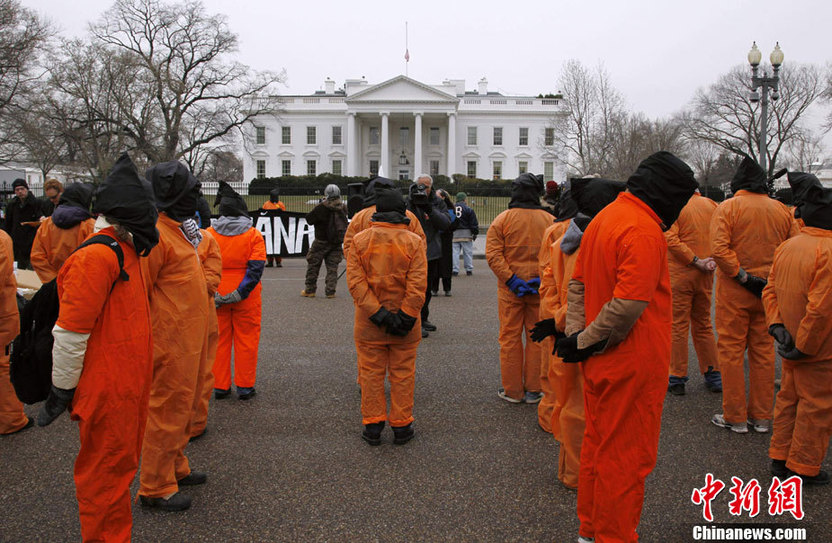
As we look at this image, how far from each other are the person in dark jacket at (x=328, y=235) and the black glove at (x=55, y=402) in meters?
8.92

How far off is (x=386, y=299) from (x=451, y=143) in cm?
7543

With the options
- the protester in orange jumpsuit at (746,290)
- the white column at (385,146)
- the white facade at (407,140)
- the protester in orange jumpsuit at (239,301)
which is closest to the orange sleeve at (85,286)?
the protester in orange jumpsuit at (239,301)

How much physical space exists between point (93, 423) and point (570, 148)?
1790 inches

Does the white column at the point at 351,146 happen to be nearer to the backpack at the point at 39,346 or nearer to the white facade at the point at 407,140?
the white facade at the point at 407,140

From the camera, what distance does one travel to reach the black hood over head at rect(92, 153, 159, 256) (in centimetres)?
304

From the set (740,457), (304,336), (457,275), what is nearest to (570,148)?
(457,275)

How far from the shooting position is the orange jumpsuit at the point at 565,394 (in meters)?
3.73

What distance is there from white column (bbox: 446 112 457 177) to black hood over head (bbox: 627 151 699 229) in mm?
75057

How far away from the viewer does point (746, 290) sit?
4.86m

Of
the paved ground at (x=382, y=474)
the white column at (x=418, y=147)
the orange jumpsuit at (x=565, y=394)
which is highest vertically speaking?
the white column at (x=418, y=147)

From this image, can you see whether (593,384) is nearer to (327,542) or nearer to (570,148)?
(327,542)

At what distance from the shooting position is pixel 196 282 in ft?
12.5

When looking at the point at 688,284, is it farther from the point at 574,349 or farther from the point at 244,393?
the point at 244,393

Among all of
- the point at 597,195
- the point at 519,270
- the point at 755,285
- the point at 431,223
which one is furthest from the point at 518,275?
the point at 431,223
